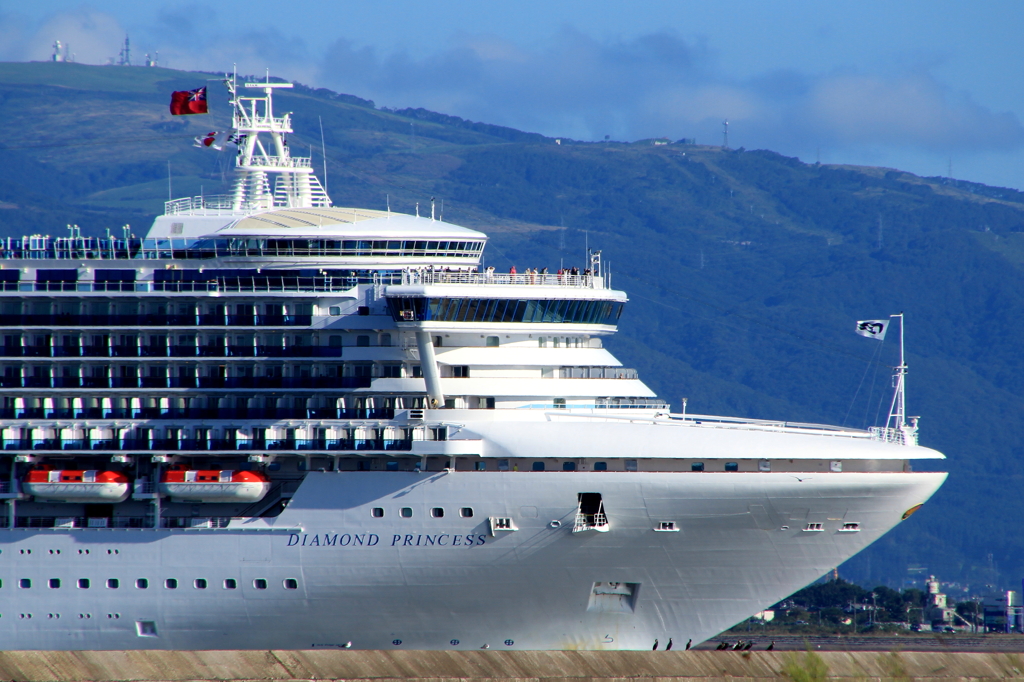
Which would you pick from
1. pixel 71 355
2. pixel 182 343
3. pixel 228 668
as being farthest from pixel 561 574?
pixel 71 355

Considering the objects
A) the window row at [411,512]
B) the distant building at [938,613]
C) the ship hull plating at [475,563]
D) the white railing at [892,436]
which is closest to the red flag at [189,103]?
the ship hull plating at [475,563]

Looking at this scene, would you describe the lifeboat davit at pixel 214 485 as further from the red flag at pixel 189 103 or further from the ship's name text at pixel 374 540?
the red flag at pixel 189 103

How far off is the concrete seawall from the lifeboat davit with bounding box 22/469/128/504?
269 inches

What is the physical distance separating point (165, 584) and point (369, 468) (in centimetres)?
670

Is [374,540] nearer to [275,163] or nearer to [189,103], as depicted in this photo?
[275,163]

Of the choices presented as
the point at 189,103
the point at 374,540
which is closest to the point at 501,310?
the point at 374,540

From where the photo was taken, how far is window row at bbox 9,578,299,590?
139 feet

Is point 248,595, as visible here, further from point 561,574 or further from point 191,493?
point 561,574

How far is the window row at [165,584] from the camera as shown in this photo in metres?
42.4

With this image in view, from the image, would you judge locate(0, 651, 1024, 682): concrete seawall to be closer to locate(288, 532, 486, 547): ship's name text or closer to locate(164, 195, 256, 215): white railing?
locate(288, 532, 486, 547): ship's name text

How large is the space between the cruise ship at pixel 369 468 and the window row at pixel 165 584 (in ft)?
0.19

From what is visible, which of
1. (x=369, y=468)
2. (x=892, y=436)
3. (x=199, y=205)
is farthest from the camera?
(x=199, y=205)

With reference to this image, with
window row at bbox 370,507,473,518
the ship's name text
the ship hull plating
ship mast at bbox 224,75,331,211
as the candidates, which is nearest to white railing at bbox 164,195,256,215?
ship mast at bbox 224,75,331,211

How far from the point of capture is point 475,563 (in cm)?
4212
